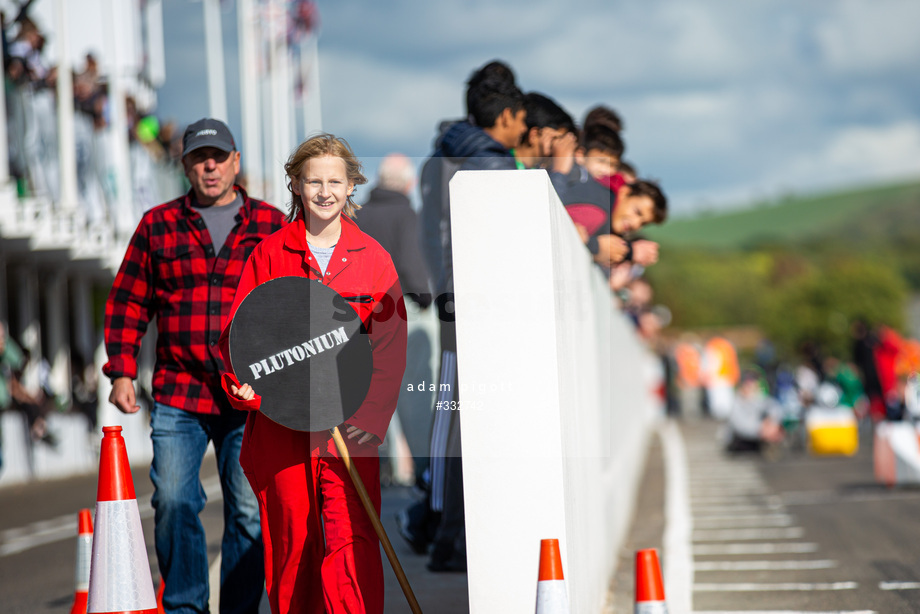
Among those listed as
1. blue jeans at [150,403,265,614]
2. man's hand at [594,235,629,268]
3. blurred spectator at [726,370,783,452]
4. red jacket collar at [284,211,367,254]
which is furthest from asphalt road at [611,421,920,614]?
blurred spectator at [726,370,783,452]

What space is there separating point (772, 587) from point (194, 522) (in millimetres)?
3944

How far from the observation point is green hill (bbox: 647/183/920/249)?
181 metres

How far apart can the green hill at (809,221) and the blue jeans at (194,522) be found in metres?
172

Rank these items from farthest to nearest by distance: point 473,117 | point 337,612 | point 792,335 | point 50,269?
point 792,335 < point 50,269 < point 473,117 < point 337,612

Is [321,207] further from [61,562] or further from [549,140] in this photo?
[61,562]

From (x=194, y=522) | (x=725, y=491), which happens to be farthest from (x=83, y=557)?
(x=725, y=491)

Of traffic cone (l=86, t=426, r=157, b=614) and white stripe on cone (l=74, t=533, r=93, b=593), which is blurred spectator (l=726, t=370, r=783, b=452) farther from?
traffic cone (l=86, t=426, r=157, b=614)

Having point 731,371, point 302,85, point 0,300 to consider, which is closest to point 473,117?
point 0,300

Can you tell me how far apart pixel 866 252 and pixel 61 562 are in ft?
573

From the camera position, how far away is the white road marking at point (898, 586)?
7102 mm

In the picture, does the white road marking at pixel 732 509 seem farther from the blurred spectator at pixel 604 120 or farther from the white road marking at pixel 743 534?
the blurred spectator at pixel 604 120

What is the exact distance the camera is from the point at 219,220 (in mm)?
5148

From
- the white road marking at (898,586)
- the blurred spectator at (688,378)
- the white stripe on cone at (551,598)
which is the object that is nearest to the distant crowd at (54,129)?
the white road marking at (898,586)

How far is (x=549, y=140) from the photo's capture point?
6309 mm
